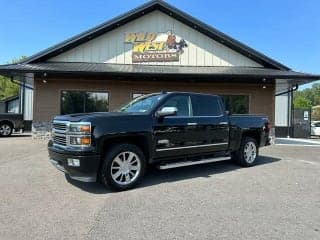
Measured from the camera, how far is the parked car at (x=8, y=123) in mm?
19856

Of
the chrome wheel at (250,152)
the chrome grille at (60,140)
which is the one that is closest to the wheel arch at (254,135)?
the chrome wheel at (250,152)

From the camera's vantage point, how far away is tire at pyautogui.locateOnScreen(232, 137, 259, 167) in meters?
9.60

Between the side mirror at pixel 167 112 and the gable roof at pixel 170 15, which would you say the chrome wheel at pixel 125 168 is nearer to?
the side mirror at pixel 167 112

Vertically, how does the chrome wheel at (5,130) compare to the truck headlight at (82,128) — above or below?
below

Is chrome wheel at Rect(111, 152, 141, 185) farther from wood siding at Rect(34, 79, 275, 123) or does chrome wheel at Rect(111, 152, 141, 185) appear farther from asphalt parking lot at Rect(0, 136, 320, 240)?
wood siding at Rect(34, 79, 275, 123)

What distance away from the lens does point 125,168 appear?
7000mm

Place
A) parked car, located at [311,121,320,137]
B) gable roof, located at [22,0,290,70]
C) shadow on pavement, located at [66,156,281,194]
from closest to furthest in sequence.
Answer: shadow on pavement, located at [66,156,281,194], gable roof, located at [22,0,290,70], parked car, located at [311,121,320,137]

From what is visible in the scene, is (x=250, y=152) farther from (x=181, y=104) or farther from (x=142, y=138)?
(x=142, y=138)

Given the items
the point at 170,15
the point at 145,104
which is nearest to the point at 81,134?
the point at 145,104

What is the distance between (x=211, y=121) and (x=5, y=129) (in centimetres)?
1498

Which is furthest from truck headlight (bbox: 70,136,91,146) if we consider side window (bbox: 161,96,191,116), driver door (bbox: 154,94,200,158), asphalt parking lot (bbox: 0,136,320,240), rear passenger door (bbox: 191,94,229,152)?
rear passenger door (bbox: 191,94,229,152)

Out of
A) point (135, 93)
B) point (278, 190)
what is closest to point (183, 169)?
point (278, 190)

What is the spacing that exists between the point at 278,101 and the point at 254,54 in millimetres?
9518

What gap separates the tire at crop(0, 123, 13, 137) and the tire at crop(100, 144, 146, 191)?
1495 centimetres
